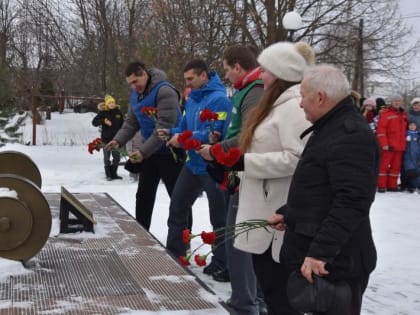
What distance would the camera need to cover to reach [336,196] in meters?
2.31

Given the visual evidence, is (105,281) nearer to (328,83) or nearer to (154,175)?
(328,83)

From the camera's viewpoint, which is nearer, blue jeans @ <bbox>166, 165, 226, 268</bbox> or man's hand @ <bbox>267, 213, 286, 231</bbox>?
man's hand @ <bbox>267, 213, 286, 231</bbox>

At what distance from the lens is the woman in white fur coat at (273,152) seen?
2982 mm

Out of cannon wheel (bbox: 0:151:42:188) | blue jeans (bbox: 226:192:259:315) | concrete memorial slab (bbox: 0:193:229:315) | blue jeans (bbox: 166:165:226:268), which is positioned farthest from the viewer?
blue jeans (bbox: 166:165:226:268)

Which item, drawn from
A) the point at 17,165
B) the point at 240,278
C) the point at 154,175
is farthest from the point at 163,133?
the point at 240,278

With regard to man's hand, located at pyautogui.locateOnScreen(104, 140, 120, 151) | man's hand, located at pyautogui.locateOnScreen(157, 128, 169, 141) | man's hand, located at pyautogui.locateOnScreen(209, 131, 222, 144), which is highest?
man's hand, located at pyautogui.locateOnScreen(209, 131, 222, 144)

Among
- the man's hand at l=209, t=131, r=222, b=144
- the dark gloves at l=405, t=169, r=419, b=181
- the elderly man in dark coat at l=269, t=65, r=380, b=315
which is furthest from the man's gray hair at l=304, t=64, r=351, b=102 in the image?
the dark gloves at l=405, t=169, r=419, b=181

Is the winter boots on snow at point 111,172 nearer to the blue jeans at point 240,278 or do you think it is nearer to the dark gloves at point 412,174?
the dark gloves at point 412,174

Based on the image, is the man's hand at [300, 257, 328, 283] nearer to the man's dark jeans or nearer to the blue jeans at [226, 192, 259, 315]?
the blue jeans at [226, 192, 259, 315]

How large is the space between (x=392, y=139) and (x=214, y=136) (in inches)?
294

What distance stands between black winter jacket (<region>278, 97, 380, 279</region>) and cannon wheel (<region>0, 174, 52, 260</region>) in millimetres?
1593

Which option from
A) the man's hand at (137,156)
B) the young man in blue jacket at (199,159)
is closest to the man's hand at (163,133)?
the young man in blue jacket at (199,159)

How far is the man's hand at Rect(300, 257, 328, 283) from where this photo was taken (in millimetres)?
2312

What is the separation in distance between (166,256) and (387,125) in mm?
7642
